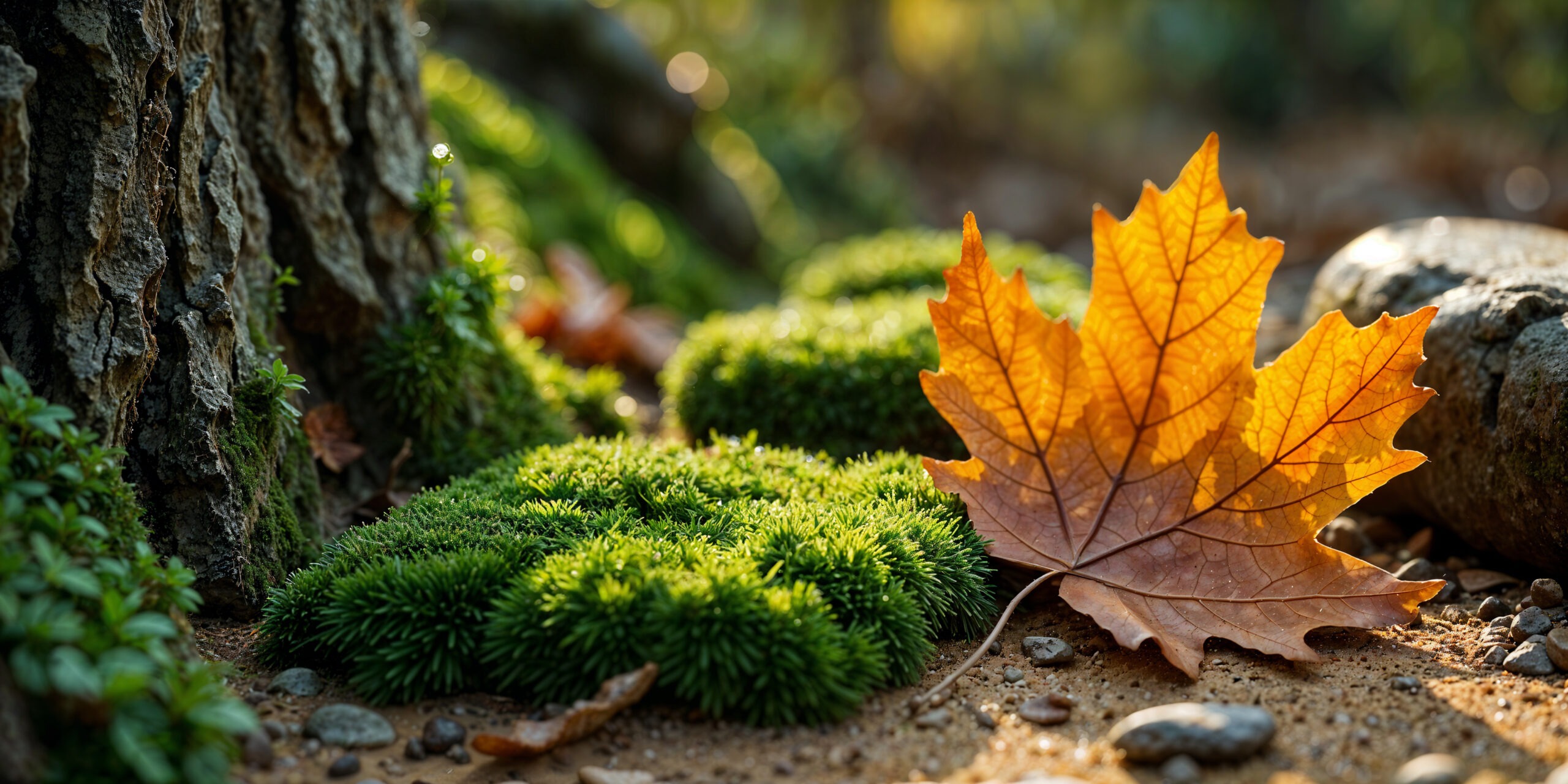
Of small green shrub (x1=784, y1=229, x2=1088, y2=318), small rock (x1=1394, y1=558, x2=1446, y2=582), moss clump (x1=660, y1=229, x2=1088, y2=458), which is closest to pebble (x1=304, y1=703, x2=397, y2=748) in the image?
moss clump (x1=660, y1=229, x2=1088, y2=458)

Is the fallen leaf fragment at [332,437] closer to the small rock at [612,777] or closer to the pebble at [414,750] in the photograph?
the pebble at [414,750]

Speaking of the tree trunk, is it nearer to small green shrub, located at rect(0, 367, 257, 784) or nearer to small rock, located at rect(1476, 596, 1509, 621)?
small green shrub, located at rect(0, 367, 257, 784)

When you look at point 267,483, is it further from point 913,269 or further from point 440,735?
point 913,269

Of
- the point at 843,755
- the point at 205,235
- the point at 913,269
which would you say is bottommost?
the point at 843,755

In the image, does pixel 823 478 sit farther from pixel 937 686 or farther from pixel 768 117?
pixel 768 117

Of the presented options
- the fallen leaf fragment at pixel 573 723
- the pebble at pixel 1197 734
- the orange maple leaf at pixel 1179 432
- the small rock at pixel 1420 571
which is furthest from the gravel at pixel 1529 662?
the fallen leaf fragment at pixel 573 723

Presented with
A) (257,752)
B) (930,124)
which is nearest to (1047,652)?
(257,752)
